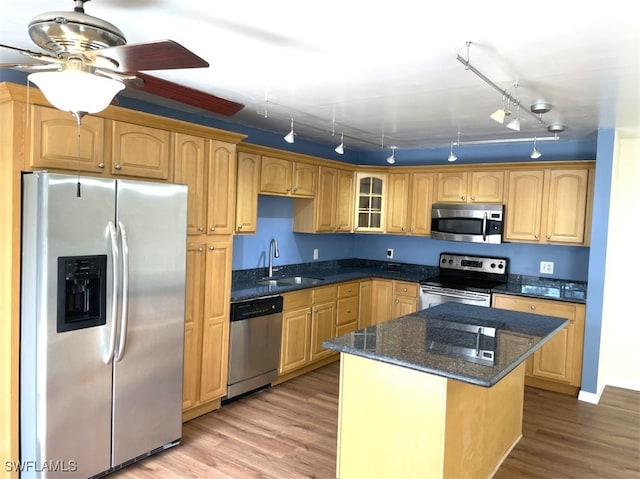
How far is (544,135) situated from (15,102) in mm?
4395

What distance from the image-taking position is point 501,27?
2.07 metres

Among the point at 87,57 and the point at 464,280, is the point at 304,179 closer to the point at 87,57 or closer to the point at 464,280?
the point at 464,280

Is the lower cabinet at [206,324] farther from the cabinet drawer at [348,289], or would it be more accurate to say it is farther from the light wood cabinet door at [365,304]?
the light wood cabinet door at [365,304]

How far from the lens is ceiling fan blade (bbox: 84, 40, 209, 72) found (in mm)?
1575

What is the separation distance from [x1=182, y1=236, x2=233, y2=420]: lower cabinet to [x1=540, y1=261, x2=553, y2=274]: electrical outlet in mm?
3317

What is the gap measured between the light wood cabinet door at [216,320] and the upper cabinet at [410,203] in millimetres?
2531

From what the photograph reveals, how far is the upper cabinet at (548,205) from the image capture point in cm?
452

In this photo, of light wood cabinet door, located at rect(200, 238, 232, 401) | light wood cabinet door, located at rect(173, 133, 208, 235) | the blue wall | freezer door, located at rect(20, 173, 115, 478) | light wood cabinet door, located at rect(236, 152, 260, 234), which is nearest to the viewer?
freezer door, located at rect(20, 173, 115, 478)

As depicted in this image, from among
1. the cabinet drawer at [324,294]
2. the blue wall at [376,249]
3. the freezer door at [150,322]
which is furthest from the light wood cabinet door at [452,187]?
the freezer door at [150,322]

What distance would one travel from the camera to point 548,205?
15.4ft

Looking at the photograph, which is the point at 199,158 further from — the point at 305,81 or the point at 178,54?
the point at 178,54

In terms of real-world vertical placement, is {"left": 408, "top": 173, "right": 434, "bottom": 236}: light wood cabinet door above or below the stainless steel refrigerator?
above

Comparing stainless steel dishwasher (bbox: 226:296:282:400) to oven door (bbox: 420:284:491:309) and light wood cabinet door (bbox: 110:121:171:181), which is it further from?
oven door (bbox: 420:284:491:309)

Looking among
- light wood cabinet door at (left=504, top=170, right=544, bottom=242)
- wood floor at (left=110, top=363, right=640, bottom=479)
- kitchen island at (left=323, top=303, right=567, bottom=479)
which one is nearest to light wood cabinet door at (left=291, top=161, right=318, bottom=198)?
wood floor at (left=110, top=363, right=640, bottom=479)
